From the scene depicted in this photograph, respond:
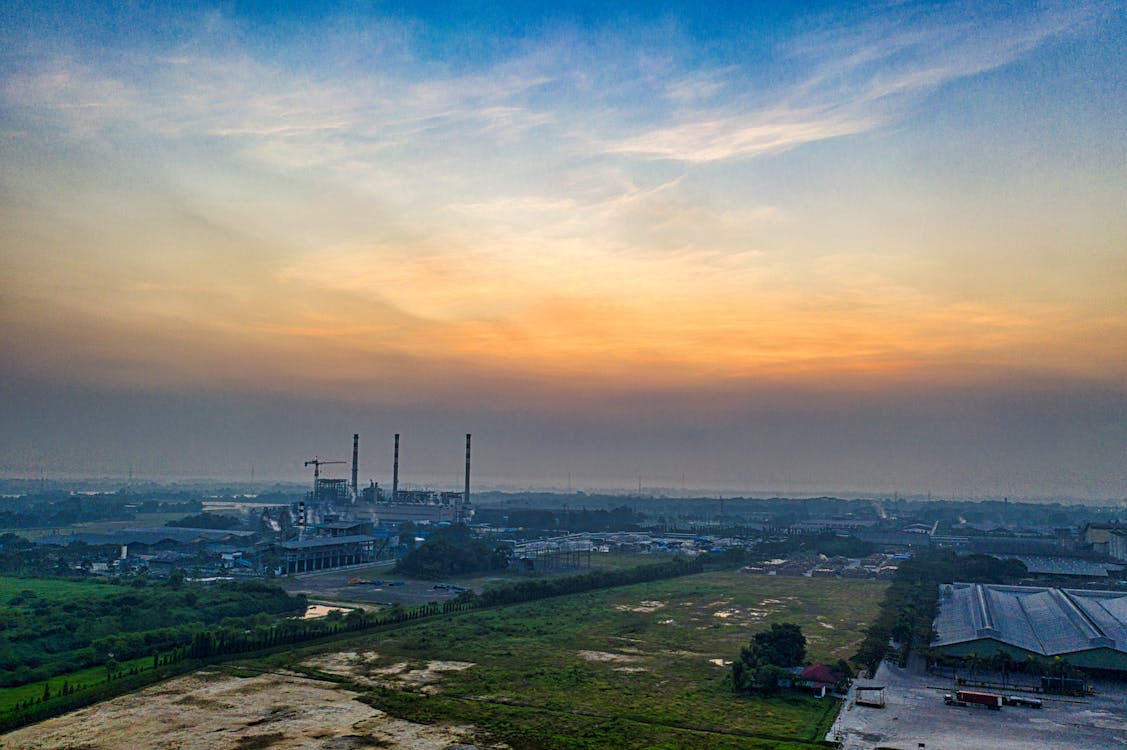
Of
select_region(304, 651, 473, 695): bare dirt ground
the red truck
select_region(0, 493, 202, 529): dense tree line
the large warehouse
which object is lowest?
select_region(0, 493, 202, 529): dense tree line

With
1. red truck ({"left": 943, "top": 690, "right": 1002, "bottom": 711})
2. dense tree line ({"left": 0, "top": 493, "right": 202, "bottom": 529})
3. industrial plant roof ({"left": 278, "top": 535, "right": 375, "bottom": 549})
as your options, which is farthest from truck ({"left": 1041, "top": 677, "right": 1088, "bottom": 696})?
dense tree line ({"left": 0, "top": 493, "right": 202, "bottom": 529})

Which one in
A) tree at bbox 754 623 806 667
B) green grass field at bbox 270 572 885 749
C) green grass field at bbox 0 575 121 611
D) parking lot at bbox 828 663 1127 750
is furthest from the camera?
green grass field at bbox 0 575 121 611

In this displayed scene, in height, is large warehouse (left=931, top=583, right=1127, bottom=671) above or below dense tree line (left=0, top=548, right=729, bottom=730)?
above

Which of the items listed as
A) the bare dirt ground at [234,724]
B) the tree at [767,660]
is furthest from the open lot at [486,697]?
the tree at [767,660]

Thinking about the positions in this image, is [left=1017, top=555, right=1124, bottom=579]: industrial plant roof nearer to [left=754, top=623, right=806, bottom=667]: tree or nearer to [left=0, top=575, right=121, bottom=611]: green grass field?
[left=754, top=623, right=806, bottom=667]: tree

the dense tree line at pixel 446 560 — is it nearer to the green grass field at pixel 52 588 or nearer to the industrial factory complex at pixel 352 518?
the industrial factory complex at pixel 352 518

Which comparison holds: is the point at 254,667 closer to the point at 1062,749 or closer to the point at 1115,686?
the point at 1062,749
